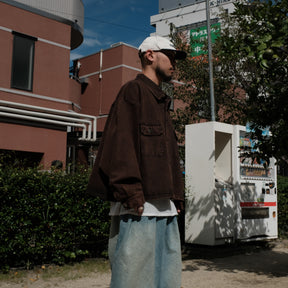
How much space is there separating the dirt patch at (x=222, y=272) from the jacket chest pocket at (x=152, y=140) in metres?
3.37

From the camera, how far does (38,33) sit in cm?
1382

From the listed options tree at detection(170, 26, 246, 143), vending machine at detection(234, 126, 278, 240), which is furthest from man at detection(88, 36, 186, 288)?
tree at detection(170, 26, 246, 143)

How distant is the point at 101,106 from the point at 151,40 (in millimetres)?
19652

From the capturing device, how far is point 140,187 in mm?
2299

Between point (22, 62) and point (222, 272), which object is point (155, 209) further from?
point (22, 62)

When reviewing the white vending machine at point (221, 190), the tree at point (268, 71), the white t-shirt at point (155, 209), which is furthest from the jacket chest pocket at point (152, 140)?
the white vending machine at point (221, 190)

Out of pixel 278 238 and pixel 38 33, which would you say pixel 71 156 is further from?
pixel 278 238

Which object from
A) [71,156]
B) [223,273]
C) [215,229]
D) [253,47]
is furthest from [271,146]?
[71,156]

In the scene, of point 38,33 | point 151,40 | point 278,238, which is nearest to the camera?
point 151,40

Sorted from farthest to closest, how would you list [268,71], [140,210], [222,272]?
[222,272]
[268,71]
[140,210]

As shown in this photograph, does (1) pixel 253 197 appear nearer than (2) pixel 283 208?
Yes

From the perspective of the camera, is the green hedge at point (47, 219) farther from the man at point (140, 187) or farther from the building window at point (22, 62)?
→ the building window at point (22, 62)

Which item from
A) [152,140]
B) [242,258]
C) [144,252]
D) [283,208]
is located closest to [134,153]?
[152,140]

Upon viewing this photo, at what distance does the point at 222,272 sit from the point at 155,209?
4242mm
